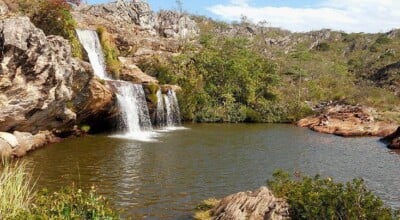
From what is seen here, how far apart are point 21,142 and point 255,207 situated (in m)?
16.5

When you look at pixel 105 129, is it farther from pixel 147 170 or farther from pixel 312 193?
pixel 312 193

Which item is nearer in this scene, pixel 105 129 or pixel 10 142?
pixel 10 142

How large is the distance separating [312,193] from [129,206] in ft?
23.3

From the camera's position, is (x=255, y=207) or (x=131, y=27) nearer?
(x=255, y=207)

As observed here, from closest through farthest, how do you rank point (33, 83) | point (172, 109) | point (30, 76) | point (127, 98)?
1. point (30, 76)
2. point (33, 83)
3. point (127, 98)
4. point (172, 109)

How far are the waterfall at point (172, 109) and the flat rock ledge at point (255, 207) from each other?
29910 millimetres

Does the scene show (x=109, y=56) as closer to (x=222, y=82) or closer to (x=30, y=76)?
(x=222, y=82)

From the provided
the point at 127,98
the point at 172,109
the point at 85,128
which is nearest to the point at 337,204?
the point at 85,128

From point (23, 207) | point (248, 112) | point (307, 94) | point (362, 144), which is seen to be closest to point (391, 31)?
point (307, 94)

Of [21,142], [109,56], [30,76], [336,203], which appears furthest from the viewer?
[109,56]

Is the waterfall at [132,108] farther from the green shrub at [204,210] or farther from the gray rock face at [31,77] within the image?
the green shrub at [204,210]

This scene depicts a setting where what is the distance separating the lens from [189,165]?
2222 centimetres

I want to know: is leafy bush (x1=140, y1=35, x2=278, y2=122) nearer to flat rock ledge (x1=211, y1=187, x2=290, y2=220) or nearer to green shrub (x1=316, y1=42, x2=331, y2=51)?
flat rock ledge (x1=211, y1=187, x2=290, y2=220)

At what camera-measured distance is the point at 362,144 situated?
3362 cm
